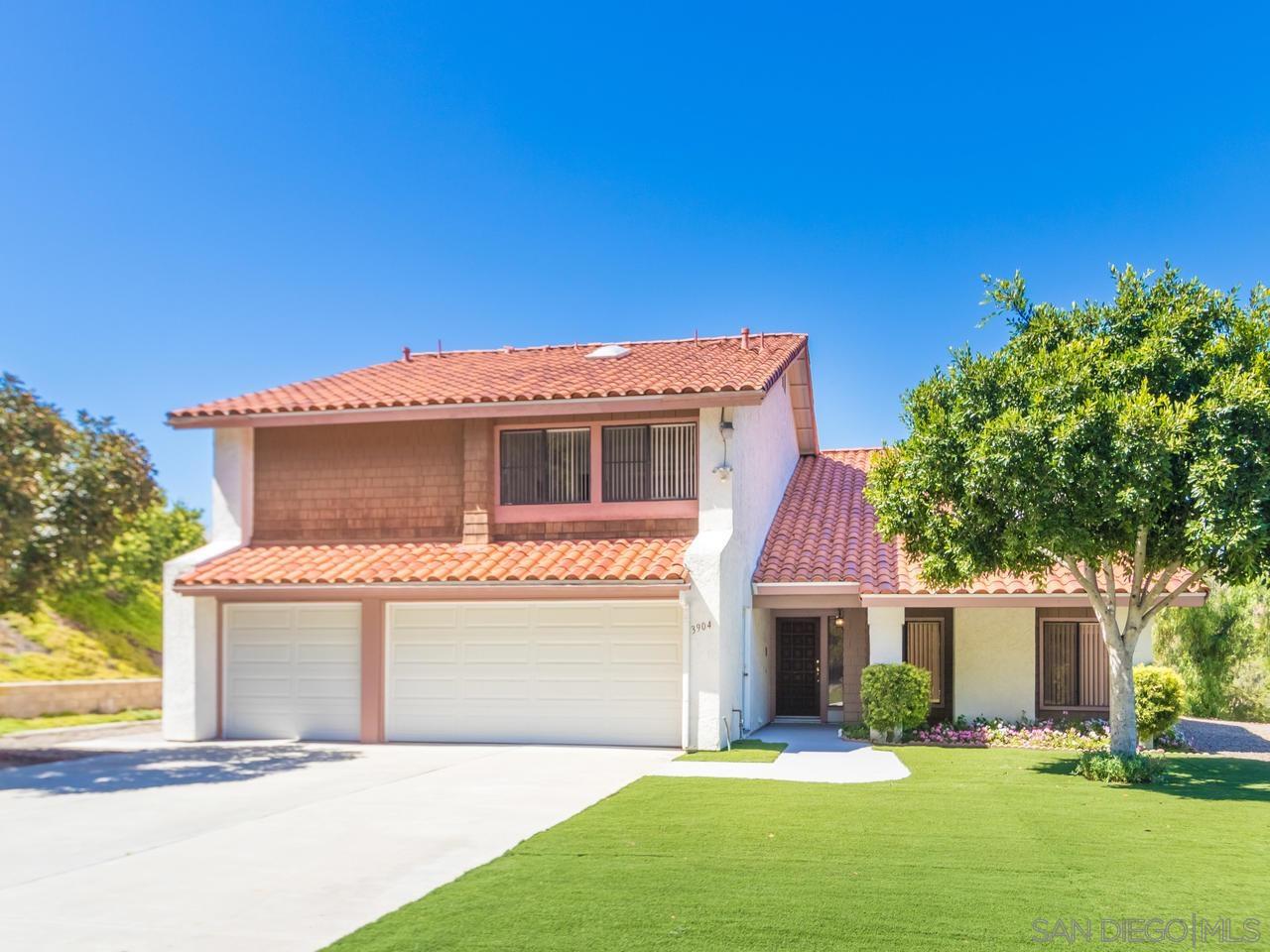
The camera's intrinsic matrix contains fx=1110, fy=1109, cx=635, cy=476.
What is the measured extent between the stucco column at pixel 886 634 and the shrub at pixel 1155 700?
3.45 m

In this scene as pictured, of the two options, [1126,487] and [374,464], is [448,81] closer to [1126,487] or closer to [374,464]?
[374,464]

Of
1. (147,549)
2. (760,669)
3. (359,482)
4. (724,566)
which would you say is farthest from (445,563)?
(147,549)

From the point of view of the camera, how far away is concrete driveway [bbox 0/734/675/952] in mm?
7316

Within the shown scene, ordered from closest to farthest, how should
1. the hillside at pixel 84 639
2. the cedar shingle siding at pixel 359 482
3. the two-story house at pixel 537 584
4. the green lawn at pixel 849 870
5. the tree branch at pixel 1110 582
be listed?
the green lawn at pixel 849 870 → the tree branch at pixel 1110 582 → the two-story house at pixel 537 584 → the cedar shingle siding at pixel 359 482 → the hillside at pixel 84 639

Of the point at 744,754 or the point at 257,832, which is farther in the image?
the point at 744,754

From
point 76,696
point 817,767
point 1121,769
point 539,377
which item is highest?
point 539,377

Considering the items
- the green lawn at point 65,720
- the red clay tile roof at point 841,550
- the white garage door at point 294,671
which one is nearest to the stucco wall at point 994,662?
the red clay tile roof at point 841,550

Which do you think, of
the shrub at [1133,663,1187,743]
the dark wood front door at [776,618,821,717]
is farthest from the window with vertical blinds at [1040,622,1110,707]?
the dark wood front door at [776,618,821,717]

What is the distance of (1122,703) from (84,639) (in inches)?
856

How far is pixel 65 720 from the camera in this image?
21000mm

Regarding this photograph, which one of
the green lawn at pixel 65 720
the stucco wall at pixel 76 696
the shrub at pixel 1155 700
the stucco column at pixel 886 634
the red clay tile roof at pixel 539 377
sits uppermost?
the red clay tile roof at pixel 539 377

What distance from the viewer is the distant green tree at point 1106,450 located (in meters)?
12.0

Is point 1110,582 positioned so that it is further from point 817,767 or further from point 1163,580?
point 817,767

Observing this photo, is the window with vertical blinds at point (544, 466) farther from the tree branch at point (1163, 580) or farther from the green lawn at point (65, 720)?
the green lawn at point (65, 720)
